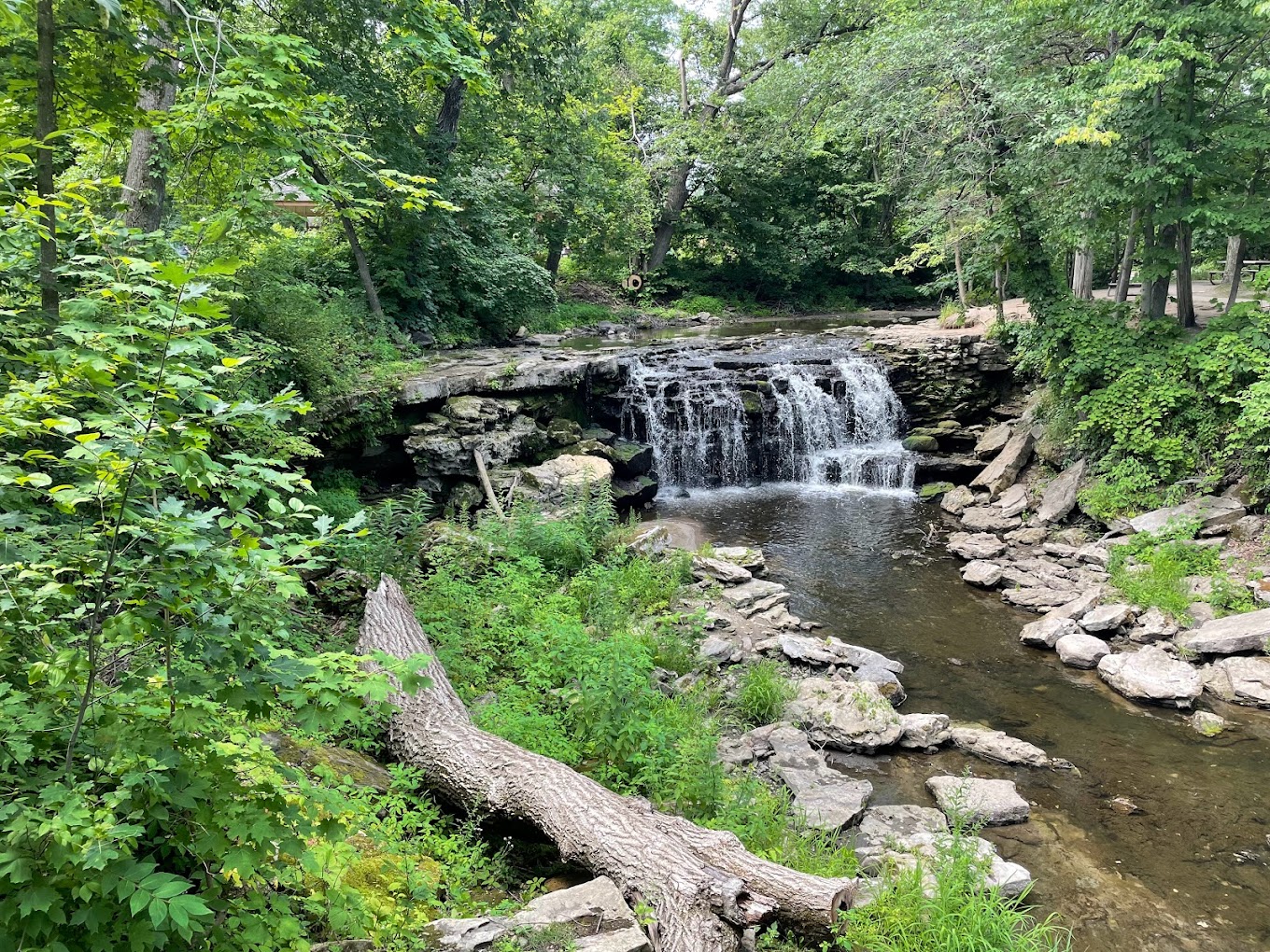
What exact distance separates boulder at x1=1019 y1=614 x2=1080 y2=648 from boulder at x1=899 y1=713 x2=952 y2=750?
90.5 inches

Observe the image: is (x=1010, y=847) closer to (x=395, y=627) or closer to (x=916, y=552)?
(x=395, y=627)

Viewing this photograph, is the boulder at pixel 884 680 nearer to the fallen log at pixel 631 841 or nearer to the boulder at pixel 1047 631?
the boulder at pixel 1047 631

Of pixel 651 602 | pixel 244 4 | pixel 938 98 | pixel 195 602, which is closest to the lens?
pixel 195 602

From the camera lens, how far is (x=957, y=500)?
11656mm

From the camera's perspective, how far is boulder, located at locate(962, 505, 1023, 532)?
1051 centimetres

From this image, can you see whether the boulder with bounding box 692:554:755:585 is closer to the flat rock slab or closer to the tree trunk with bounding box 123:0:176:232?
the flat rock slab

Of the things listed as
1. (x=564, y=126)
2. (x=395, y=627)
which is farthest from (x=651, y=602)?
(x=564, y=126)

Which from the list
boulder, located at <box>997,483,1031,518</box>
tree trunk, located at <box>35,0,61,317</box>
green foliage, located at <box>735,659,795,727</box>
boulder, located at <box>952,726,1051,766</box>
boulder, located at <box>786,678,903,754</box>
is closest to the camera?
tree trunk, located at <box>35,0,61,317</box>

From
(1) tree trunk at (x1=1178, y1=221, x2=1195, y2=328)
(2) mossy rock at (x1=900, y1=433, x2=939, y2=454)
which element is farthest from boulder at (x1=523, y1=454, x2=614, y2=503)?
(1) tree trunk at (x1=1178, y1=221, x2=1195, y2=328)

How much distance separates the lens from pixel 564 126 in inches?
620

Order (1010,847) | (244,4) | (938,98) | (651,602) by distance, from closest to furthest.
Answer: (1010,847)
(651,602)
(244,4)
(938,98)

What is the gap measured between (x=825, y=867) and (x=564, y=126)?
15720 mm

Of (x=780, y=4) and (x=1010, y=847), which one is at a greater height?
(x=780, y=4)

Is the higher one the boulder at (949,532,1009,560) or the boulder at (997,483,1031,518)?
the boulder at (997,483,1031,518)
